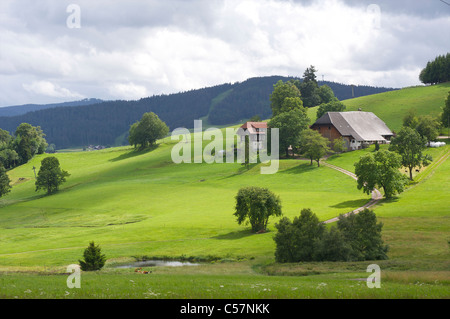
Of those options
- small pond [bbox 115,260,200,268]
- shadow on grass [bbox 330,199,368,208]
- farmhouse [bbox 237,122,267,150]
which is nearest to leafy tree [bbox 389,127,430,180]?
shadow on grass [bbox 330,199,368,208]

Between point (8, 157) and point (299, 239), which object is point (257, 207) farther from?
point (8, 157)

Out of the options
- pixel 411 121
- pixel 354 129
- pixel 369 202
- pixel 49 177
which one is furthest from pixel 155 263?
pixel 411 121

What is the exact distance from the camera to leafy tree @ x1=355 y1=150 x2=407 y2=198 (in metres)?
88.8

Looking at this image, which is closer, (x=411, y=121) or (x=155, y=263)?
(x=155, y=263)

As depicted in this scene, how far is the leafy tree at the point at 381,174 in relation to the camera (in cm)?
8875

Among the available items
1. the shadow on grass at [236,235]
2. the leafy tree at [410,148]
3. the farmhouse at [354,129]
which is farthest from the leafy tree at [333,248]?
the farmhouse at [354,129]

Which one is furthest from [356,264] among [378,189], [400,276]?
[378,189]

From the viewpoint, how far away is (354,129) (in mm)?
144625

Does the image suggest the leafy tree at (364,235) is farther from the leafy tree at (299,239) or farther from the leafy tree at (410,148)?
the leafy tree at (410,148)

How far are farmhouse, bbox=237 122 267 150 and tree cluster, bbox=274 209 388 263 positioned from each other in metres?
102

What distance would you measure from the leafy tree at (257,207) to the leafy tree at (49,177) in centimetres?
7212

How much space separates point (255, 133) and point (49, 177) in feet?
238

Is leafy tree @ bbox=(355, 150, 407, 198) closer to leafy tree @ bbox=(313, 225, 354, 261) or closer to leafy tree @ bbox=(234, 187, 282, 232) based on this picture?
leafy tree @ bbox=(234, 187, 282, 232)

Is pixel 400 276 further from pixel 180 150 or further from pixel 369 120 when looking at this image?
pixel 180 150
